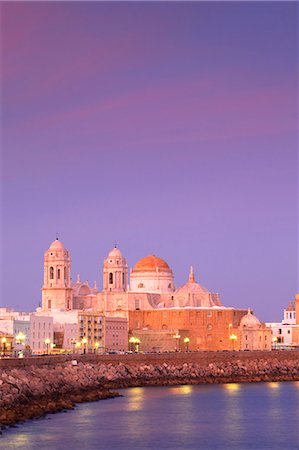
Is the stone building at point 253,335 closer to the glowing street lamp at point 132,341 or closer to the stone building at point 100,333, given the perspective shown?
the glowing street lamp at point 132,341

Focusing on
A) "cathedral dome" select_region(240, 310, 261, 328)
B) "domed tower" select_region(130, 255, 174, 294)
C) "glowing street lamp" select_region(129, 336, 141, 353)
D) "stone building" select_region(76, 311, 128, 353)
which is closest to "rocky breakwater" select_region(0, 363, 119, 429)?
"stone building" select_region(76, 311, 128, 353)

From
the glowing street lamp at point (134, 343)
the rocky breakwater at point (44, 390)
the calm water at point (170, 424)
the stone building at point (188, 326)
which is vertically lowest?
the calm water at point (170, 424)

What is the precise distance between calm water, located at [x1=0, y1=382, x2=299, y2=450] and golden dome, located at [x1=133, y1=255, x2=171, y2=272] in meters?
50.3

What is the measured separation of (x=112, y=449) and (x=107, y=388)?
2545 cm

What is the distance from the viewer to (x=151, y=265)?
123m

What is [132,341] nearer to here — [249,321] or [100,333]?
[100,333]

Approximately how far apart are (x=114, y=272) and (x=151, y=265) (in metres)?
5.77

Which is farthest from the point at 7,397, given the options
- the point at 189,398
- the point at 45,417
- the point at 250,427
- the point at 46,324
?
the point at 46,324

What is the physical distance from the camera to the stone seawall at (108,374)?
5578 centimetres

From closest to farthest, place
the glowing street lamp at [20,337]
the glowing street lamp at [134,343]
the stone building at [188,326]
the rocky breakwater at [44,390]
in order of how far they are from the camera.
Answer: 1. the rocky breakwater at [44,390]
2. the glowing street lamp at [20,337]
3. the glowing street lamp at [134,343]
4. the stone building at [188,326]

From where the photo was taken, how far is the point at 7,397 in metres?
53.3

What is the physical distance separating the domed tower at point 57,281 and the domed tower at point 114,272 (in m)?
4.50

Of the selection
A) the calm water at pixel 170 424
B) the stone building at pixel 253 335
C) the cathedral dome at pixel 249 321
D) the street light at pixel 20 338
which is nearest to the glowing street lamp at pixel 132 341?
the stone building at pixel 253 335

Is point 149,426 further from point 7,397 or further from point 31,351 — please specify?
point 31,351
